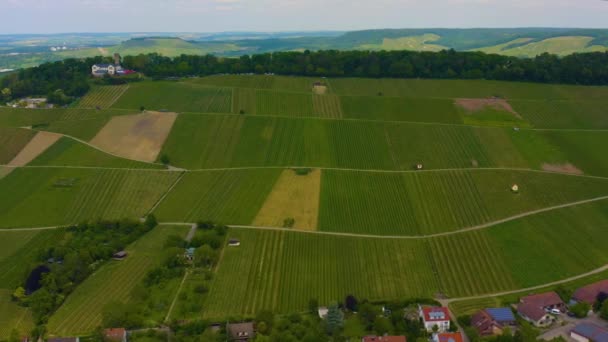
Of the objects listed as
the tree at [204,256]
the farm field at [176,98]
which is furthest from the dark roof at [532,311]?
the farm field at [176,98]

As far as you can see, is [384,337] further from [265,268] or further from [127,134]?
[127,134]

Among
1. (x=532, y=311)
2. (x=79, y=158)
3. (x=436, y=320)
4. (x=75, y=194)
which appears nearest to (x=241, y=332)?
(x=436, y=320)

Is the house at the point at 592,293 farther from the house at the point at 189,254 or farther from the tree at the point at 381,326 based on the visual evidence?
the house at the point at 189,254

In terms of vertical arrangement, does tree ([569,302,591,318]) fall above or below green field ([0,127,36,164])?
below

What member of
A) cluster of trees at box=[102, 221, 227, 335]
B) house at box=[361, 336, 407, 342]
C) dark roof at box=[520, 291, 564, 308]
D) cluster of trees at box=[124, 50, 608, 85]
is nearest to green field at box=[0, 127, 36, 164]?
cluster of trees at box=[124, 50, 608, 85]

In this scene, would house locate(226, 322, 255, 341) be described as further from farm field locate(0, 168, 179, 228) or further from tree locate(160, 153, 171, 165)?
tree locate(160, 153, 171, 165)

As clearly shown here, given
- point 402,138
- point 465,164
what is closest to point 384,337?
point 465,164
